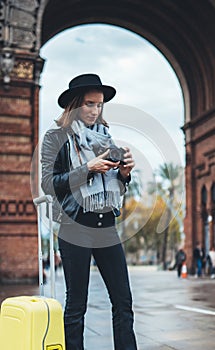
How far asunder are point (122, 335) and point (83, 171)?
1174mm

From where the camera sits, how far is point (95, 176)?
4.43 metres

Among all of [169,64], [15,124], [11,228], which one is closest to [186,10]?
[169,64]

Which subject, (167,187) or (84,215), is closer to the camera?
(167,187)

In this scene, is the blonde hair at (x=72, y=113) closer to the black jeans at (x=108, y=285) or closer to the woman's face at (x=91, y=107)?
the woman's face at (x=91, y=107)

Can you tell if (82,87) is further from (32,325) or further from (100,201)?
(32,325)

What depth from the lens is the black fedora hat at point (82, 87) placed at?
15.1ft

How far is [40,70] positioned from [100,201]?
60.6ft

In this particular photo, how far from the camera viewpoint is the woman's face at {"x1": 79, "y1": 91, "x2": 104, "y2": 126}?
181 inches

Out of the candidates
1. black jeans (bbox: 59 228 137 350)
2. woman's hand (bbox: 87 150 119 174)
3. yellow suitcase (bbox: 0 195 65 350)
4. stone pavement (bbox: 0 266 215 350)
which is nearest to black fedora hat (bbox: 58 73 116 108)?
woman's hand (bbox: 87 150 119 174)

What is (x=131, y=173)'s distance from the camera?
4.52m

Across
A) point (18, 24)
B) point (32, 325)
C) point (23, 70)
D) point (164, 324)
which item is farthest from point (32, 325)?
point (18, 24)

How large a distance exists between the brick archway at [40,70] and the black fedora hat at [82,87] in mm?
16718

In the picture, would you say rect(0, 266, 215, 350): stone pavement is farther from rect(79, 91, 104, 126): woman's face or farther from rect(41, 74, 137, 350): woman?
rect(79, 91, 104, 126): woman's face

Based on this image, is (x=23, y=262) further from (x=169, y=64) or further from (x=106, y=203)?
(x=106, y=203)
